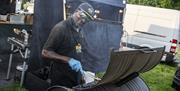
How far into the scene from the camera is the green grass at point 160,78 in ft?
28.5

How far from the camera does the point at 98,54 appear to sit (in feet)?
28.0

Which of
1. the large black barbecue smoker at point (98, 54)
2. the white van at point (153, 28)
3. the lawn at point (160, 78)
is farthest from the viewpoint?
the white van at point (153, 28)

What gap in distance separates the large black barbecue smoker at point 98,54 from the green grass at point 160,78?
1.38 m

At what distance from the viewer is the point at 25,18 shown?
812 centimetres

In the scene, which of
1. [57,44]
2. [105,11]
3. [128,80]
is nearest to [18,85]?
[57,44]

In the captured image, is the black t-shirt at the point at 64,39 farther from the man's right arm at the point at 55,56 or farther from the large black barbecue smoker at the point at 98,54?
the large black barbecue smoker at the point at 98,54

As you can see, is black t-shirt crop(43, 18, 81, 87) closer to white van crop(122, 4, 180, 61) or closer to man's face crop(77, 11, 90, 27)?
man's face crop(77, 11, 90, 27)

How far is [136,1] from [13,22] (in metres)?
20.7

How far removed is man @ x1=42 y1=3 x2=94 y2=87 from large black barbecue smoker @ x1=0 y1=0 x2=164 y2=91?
0.24 metres

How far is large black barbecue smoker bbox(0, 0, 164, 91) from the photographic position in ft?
12.1

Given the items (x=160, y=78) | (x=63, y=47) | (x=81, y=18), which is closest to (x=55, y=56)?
(x=63, y=47)

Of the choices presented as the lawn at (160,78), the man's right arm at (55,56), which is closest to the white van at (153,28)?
the lawn at (160,78)

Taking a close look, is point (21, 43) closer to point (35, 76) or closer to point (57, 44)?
point (35, 76)

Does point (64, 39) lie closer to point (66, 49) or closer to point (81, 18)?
point (66, 49)
